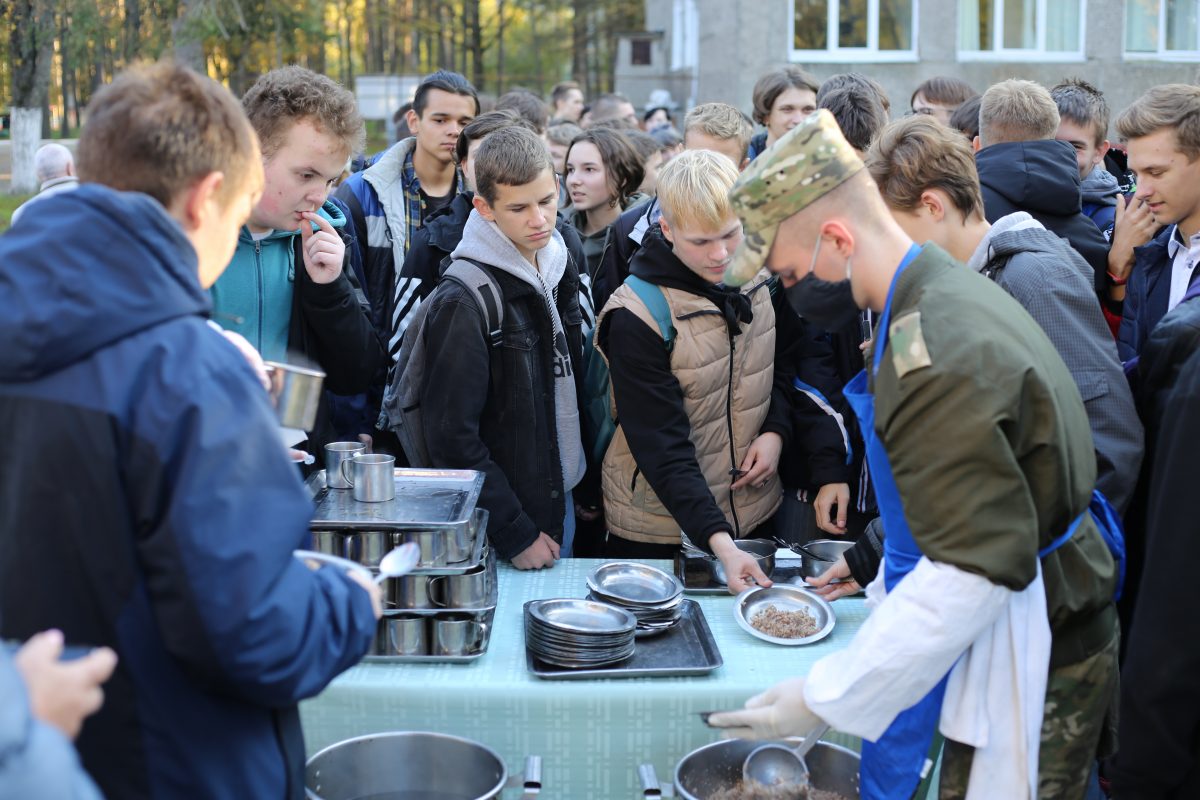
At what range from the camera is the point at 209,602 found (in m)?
1.45

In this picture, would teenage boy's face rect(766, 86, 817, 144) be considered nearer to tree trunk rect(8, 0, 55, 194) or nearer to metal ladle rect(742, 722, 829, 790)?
metal ladle rect(742, 722, 829, 790)

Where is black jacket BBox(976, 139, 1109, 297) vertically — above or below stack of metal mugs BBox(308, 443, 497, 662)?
above

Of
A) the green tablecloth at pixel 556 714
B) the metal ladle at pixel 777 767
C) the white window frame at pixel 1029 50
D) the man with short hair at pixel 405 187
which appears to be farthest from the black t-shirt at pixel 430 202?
the white window frame at pixel 1029 50

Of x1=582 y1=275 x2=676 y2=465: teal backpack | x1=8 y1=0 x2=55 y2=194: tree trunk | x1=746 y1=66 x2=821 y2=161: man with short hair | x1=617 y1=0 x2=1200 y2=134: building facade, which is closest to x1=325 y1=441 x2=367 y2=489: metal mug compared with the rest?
x1=582 y1=275 x2=676 y2=465: teal backpack

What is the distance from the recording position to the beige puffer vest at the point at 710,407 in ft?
11.0

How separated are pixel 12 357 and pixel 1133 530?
2.46m

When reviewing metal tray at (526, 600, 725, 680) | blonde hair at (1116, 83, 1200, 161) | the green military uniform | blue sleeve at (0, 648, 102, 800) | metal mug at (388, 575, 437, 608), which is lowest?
metal tray at (526, 600, 725, 680)

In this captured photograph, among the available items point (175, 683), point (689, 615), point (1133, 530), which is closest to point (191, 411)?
point (175, 683)

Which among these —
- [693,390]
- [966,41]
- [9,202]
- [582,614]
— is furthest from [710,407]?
[9,202]

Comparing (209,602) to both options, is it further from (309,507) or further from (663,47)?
(663,47)

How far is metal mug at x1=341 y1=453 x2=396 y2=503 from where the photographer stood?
2.78 meters

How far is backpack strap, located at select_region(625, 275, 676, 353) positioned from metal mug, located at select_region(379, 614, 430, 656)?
45.1 inches

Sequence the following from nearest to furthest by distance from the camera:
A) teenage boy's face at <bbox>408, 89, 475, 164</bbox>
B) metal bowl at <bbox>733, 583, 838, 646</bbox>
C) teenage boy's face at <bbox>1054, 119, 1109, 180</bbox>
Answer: metal bowl at <bbox>733, 583, 838, 646</bbox> → teenage boy's face at <bbox>1054, 119, 1109, 180</bbox> → teenage boy's face at <bbox>408, 89, 475, 164</bbox>

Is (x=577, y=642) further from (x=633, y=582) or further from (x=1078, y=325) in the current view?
(x=1078, y=325)
